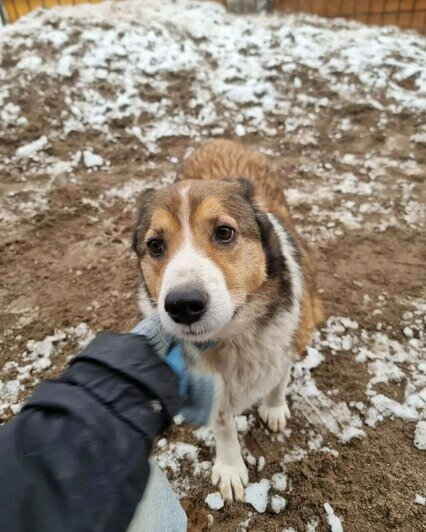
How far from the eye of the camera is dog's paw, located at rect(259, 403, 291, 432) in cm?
248

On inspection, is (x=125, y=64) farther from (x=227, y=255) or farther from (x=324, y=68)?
(x=227, y=255)

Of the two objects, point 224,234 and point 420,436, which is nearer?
point 224,234

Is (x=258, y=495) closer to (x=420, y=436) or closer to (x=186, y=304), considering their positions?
(x=420, y=436)

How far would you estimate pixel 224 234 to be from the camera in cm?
194

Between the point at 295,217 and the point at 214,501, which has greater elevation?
the point at 295,217

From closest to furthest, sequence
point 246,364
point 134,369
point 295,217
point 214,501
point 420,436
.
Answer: point 134,369 < point 246,364 < point 214,501 < point 420,436 < point 295,217

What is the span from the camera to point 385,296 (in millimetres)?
3168

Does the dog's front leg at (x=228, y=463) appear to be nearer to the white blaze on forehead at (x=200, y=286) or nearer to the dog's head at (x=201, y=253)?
the dog's head at (x=201, y=253)

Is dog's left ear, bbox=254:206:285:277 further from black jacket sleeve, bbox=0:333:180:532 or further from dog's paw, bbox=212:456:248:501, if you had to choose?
dog's paw, bbox=212:456:248:501

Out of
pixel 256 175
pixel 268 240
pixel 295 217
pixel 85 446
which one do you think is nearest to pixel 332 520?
pixel 268 240

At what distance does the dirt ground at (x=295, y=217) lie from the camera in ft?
7.48

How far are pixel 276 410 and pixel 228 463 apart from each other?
0.42 m

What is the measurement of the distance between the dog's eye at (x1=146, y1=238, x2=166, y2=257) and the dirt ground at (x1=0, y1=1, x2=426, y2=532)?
1.16 metres

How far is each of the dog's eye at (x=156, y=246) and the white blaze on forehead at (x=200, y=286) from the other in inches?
9.0
